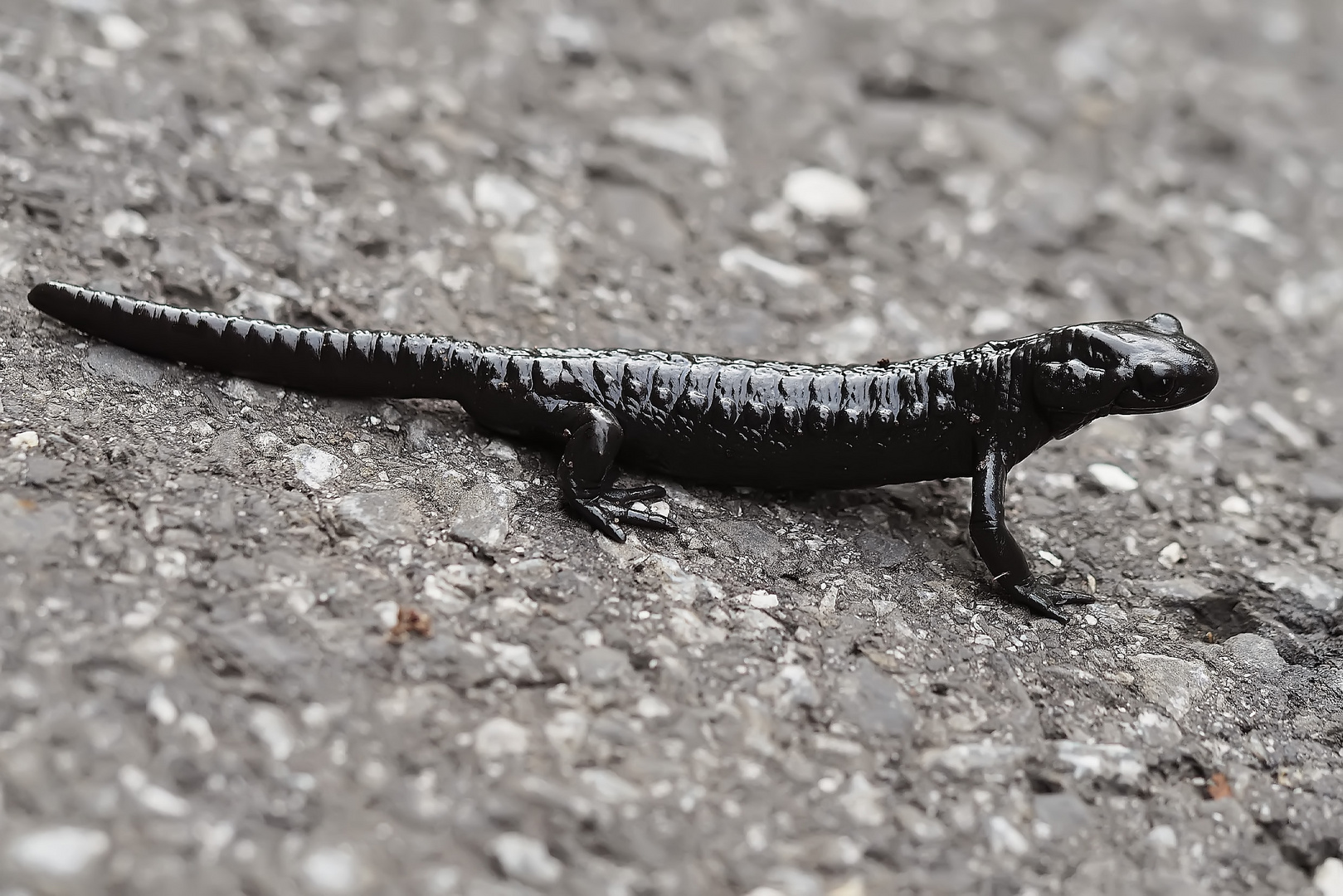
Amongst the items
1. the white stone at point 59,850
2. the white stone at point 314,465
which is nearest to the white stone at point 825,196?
the white stone at point 314,465

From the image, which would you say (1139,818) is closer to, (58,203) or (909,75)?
(58,203)

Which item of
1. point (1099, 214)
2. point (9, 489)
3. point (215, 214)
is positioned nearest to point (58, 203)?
point (215, 214)

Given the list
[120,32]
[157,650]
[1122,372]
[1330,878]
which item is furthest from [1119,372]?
[120,32]

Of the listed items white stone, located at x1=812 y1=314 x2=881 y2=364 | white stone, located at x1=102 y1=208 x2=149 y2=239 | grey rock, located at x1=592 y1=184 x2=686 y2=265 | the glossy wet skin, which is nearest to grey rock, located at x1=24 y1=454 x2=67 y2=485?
white stone, located at x1=102 y1=208 x2=149 y2=239

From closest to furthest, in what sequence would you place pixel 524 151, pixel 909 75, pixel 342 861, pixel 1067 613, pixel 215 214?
pixel 342 861
pixel 1067 613
pixel 215 214
pixel 524 151
pixel 909 75

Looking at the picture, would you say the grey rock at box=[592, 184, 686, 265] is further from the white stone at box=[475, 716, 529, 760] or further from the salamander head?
the white stone at box=[475, 716, 529, 760]
